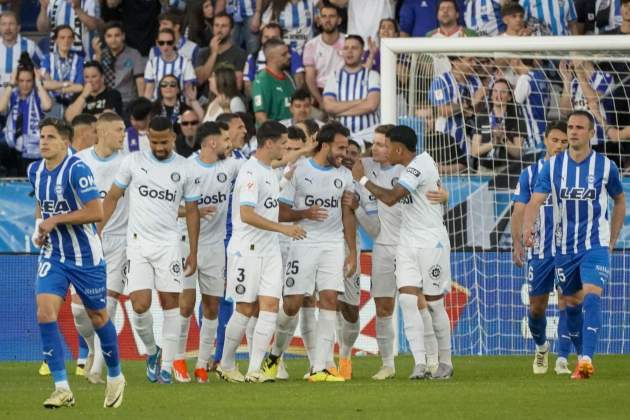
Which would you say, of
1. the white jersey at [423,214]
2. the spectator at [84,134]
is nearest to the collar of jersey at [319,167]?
the white jersey at [423,214]

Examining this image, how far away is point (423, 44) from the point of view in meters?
16.2

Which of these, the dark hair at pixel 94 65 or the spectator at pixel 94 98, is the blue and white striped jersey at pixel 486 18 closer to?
the spectator at pixel 94 98

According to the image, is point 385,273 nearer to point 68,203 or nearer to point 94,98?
point 68,203

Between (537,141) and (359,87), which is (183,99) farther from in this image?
(537,141)

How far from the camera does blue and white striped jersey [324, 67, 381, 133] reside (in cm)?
2034

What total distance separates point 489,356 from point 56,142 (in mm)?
8097

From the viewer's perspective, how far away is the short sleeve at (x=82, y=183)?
10.7 m

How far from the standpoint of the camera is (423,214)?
13648 millimetres

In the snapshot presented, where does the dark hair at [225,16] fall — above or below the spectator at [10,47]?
above

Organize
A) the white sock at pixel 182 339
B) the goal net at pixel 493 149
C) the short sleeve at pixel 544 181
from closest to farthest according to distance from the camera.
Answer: the short sleeve at pixel 544 181, the white sock at pixel 182 339, the goal net at pixel 493 149

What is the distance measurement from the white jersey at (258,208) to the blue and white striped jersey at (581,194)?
2.55 metres

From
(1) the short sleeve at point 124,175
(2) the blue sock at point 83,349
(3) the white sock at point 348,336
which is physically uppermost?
(1) the short sleeve at point 124,175

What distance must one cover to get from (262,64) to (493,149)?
13.7ft

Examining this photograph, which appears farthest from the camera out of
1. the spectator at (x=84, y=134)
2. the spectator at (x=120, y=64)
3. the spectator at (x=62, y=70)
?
the spectator at (x=120, y=64)
